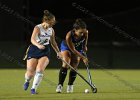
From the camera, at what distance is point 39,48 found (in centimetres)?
1148

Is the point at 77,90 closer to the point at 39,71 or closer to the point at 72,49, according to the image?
the point at 72,49

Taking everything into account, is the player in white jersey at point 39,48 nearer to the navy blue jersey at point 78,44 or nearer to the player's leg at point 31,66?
the player's leg at point 31,66

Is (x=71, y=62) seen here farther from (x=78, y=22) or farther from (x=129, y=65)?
(x=129, y=65)

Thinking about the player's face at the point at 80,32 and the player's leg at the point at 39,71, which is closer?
the player's leg at the point at 39,71

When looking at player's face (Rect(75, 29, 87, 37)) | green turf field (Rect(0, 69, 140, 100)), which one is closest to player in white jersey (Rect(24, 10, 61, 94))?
green turf field (Rect(0, 69, 140, 100))

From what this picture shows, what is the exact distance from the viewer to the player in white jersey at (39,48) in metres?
→ 11.7

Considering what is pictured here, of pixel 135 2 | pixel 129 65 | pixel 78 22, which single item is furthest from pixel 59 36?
pixel 78 22

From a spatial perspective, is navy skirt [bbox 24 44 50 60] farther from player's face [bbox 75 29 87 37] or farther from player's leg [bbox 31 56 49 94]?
player's face [bbox 75 29 87 37]

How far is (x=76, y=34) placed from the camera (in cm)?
1235

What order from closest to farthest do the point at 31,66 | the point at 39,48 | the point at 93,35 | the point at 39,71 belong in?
the point at 39,48 < the point at 39,71 < the point at 31,66 < the point at 93,35

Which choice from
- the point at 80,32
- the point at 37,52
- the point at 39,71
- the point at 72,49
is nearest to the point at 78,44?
the point at 72,49

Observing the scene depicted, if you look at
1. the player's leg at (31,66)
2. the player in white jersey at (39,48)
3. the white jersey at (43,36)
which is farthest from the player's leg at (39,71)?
the white jersey at (43,36)

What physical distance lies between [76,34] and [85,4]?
16783mm

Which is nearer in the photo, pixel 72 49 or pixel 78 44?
pixel 72 49
